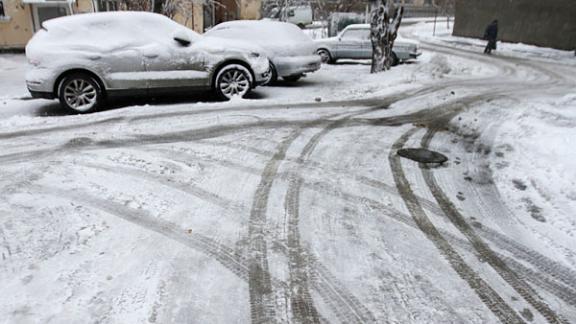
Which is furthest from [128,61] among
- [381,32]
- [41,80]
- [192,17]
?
[192,17]

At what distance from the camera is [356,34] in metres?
18.0

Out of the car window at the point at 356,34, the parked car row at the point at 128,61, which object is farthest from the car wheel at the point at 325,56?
the parked car row at the point at 128,61

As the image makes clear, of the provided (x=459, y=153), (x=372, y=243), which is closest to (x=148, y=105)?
(x=459, y=153)

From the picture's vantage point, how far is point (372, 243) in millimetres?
3807

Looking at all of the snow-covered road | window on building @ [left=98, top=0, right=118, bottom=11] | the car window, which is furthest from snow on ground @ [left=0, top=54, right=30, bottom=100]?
the car window

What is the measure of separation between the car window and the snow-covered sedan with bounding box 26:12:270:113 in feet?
30.0

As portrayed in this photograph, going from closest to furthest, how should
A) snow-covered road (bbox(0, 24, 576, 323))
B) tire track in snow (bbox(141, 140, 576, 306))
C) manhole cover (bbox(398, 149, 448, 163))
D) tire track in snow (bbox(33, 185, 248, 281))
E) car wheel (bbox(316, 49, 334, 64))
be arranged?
snow-covered road (bbox(0, 24, 576, 323)) → tire track in snow (bbox(141, 140, 576, 306)) → tire track in snow (bbox(33, 185, 248, 281)) → manhole cover (bbox(398, 149, 448, 163)) → car wheel (bbox(316, 49, 334, 64))

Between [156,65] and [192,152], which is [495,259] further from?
[156,65]

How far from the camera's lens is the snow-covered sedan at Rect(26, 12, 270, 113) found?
8.32m

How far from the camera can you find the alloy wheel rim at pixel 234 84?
9.43m

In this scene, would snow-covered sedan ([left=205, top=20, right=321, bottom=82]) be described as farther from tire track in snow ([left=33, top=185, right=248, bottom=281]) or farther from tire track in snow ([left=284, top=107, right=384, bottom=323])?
tire track in snow ([left=33, top=185, right=248, bottom=281])

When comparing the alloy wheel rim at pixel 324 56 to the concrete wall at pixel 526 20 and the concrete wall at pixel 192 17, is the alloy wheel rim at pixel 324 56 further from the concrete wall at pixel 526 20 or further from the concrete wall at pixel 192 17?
the concrete wall at pixel 526 20

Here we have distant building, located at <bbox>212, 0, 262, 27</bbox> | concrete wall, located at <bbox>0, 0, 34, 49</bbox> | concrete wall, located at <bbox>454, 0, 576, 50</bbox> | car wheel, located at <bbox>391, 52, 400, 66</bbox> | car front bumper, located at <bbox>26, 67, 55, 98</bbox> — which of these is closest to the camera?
car front bumper, located at <bbox>26, 67, 55, 98</bbox>

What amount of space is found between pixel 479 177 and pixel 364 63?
536 inches
